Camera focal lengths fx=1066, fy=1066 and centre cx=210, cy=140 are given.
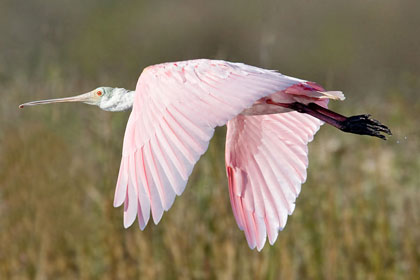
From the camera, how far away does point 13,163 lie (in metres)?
5.70

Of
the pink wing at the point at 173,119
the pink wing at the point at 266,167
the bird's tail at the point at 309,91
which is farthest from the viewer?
the pink wing at the point at 266,167

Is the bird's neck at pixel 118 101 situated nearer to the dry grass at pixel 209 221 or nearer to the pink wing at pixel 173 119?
the pink wing at pixel 173 119

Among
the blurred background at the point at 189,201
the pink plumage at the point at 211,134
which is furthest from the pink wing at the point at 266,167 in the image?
the blurred background at the point at 189,201

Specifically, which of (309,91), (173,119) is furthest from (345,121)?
(173,119)

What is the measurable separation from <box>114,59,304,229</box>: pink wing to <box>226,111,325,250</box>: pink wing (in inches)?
17.9

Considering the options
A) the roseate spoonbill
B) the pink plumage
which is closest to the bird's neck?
the roseate spoonbill

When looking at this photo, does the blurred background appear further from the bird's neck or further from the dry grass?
the bird's neck

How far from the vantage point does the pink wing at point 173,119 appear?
2.79 meters

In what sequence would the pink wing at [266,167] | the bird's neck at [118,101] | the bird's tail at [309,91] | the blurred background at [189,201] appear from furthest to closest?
the blurred background at [189,201] < the pink wing at [266,167] < the bird's neck at [118,101] < the bird's tail at [309,91]

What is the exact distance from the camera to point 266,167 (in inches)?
141

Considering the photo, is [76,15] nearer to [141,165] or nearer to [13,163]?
[13,163]

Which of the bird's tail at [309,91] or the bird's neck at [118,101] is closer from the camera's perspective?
the bird's tail at [309,91]

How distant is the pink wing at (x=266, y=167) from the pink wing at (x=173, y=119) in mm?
454

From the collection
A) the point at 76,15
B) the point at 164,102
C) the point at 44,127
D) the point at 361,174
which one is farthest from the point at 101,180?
the point at 76,15
